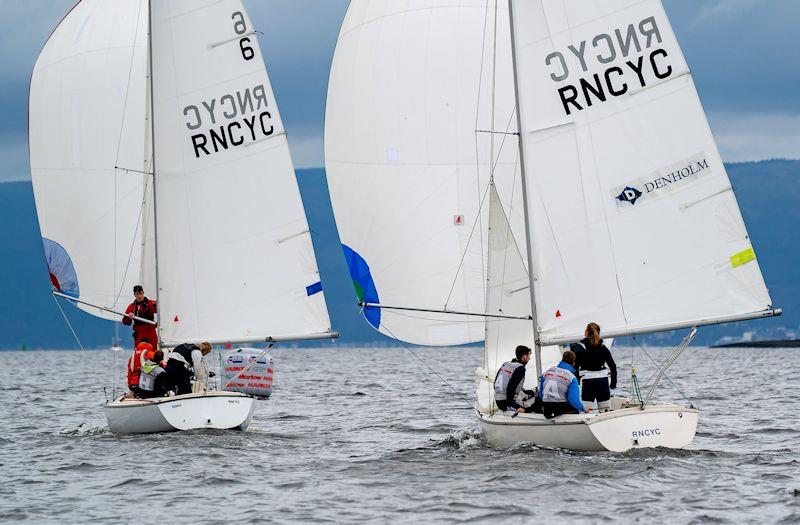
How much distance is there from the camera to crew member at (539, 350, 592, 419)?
1449 cm

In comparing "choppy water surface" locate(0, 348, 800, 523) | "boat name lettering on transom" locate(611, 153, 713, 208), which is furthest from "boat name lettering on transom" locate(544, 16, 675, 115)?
"choppy water surface" locate(0, 348, 800, 523)

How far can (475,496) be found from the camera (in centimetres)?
1288

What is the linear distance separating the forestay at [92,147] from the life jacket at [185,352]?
2652 millimetres

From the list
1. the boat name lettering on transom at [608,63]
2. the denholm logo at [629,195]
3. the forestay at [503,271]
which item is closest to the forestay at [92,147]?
→ the forestay at [503,271]

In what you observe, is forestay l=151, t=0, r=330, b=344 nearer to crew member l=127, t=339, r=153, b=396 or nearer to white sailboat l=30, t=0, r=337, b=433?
white sailboat l=30, t=0, r=337, b=433

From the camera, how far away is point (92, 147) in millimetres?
21328

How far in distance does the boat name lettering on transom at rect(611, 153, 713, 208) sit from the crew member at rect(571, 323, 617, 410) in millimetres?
1644

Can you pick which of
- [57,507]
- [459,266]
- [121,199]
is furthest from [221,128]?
[57,507]

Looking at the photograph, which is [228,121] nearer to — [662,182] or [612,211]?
[612,211]

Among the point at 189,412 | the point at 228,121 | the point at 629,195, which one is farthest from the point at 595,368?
the point at 228,121

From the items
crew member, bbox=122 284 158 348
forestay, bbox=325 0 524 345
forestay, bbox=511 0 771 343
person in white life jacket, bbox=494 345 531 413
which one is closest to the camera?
forestay, bbox=511 0 771 343

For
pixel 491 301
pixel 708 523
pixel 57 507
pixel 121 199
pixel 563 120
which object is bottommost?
pixel 708 523

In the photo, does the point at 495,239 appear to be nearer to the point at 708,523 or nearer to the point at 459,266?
the point at 459,266

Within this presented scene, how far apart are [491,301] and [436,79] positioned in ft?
13.7
